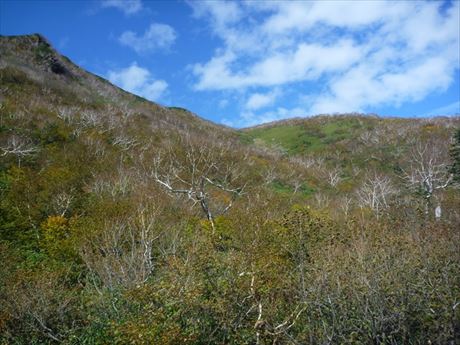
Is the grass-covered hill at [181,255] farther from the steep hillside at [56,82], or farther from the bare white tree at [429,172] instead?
the steep hillside at [56,82]

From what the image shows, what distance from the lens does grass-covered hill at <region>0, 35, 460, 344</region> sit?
11.2m

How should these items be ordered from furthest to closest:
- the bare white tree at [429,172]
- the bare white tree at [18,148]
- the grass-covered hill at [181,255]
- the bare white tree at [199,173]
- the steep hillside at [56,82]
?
the steep hillside at [56,82] < the bare white tree at [429,172] < the bare white tree at [199,173] < the bare white tree at [18,148] < the grass-covered hill at [181,255]

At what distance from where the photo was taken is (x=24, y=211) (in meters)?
23.2

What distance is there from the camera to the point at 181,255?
17859 millimetres

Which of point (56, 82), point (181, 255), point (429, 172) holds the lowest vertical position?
point (181, 255)

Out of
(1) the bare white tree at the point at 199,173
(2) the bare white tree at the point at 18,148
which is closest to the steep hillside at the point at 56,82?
(2) the bare white tree at the point at 18,148

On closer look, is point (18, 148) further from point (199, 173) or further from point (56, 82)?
point (56, 82)

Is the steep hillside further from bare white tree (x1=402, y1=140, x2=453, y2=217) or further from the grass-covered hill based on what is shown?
bare white tree (x1=402, y1=140, x2=453, y2=217)

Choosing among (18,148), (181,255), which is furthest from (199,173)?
(181,255)

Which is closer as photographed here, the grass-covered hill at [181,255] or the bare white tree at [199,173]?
the grass-covered hill at [181,255]

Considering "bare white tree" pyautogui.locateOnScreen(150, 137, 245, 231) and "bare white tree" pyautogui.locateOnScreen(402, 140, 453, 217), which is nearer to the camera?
"bare white tree" pyautogui.locateOnScreen(150, 137, 245, 231)

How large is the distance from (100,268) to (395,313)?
10.2 m

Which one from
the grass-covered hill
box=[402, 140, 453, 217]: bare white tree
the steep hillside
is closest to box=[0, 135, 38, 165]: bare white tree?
the grass-covered hill

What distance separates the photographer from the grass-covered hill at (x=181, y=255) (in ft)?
36.9
